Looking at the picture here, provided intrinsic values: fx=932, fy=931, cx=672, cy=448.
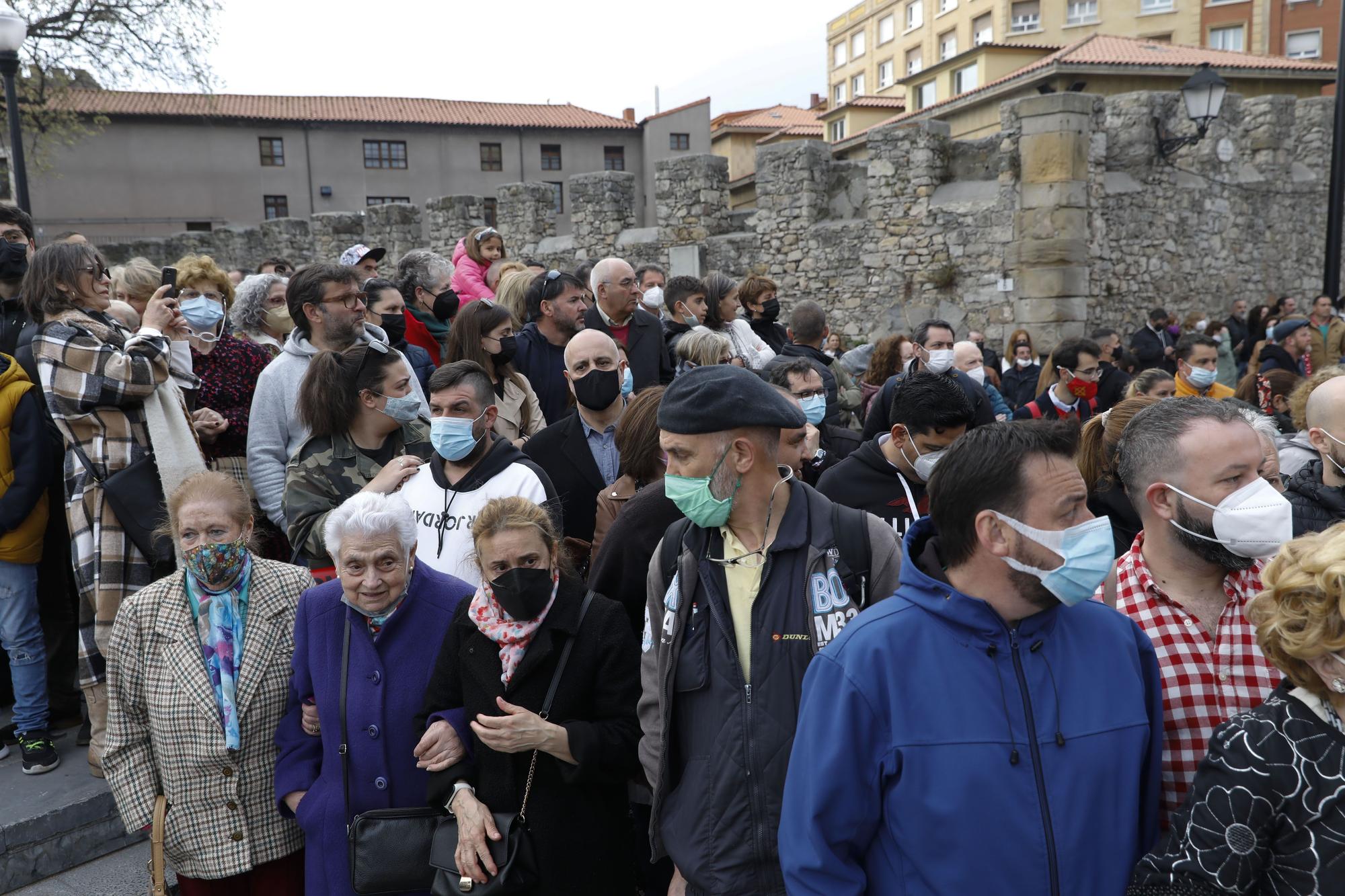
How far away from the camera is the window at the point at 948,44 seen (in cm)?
4219

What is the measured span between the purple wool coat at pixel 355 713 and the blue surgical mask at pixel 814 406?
2.21m

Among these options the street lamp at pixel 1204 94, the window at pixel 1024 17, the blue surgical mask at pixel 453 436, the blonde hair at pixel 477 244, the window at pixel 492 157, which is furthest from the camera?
the window at pixel 1024 17

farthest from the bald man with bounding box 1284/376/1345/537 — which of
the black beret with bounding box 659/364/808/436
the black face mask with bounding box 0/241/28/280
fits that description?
the black face mask with bounding box 0/241/28/280

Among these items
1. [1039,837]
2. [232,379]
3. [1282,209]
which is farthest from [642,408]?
[1282,209]

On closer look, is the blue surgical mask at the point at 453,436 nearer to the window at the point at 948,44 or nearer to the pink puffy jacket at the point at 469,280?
the pink puffy jacket at the point at 469,280

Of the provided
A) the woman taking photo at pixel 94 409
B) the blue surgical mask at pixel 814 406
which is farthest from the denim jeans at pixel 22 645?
the blue surgical mask at pixel 814 406

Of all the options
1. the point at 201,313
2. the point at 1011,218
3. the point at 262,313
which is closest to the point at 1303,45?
the point at 1011,218

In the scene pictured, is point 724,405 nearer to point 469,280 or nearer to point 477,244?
point 469,280

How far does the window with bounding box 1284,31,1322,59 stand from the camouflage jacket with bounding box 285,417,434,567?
142ft

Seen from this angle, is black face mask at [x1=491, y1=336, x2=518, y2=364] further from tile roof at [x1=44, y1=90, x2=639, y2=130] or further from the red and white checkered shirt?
tile roof at [x1=44, y1=90, x2=639, y2=130]

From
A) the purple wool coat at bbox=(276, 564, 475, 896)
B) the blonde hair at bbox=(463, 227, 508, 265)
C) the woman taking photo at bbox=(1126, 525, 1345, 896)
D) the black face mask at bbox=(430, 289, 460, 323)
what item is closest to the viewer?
the woman taking photo at bbox=(1126, 525, 1345, 896)

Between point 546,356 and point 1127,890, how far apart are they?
4.23m

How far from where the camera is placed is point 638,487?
3516 millimetres

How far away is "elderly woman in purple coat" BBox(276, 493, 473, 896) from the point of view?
9.41 ft
